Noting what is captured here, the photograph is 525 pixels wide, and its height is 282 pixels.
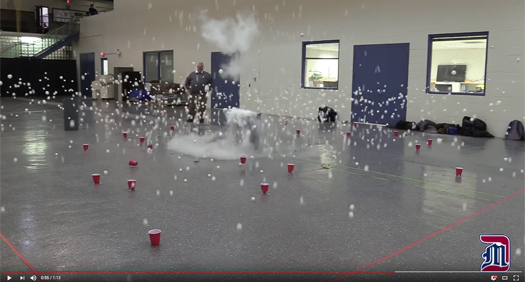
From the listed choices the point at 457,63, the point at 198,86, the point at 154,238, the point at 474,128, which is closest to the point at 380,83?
the point at 457,63

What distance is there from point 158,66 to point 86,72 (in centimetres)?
796

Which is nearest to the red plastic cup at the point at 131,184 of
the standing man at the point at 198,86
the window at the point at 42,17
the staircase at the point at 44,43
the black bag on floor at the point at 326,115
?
the standing man at the point at 198,86

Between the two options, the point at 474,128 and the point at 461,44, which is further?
the point at 461,44

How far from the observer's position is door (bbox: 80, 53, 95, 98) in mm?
27352

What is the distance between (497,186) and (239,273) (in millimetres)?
4248

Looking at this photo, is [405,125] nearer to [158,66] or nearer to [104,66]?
[158,66]

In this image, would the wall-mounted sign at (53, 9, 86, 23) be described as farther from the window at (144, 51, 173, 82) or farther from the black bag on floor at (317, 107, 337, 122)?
the black bag on floor at (317, 107, 337, 122)

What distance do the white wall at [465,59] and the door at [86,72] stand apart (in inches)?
815

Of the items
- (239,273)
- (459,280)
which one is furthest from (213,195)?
(459,280)

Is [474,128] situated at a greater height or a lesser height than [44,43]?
lesser

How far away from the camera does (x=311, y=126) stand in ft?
43.4

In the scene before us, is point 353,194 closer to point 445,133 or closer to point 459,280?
point 459,280

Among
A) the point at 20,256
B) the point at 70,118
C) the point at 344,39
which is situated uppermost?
the point at 344,39

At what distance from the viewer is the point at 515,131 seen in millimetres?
10797
